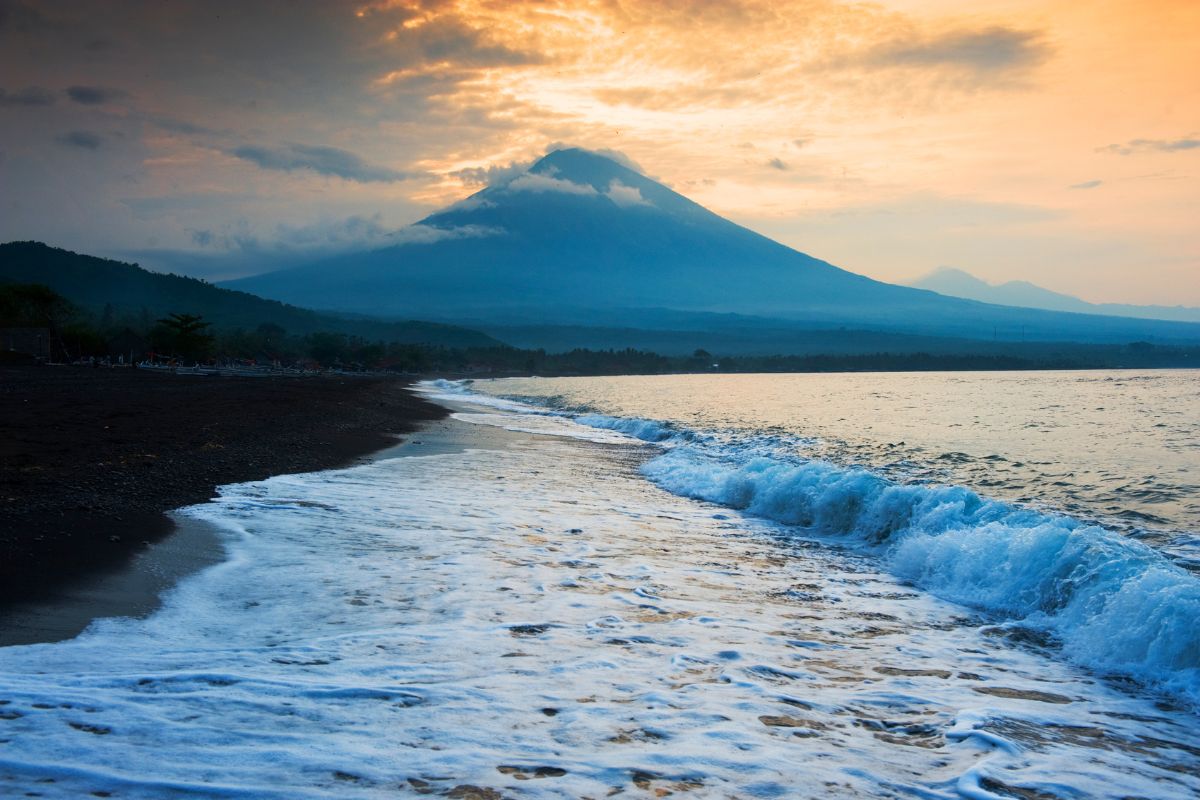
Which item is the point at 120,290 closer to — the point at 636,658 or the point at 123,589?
the point at 123,589

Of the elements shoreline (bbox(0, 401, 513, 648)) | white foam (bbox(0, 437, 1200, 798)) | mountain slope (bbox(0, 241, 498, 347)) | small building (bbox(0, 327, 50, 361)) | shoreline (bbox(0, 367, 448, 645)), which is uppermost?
mountain slope (bbox(0, 241, 498, 347))

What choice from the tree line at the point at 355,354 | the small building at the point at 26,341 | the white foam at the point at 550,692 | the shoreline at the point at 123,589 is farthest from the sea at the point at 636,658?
the tree line at the point at 355,354

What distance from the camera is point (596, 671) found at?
235 inches

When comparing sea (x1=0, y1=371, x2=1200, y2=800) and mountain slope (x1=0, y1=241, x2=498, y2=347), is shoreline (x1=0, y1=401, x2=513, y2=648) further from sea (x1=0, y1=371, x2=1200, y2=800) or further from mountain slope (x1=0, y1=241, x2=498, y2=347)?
mountain slope (x1=0, y1=241, x2=498, y2=347)

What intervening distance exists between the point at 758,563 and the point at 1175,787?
578 cm

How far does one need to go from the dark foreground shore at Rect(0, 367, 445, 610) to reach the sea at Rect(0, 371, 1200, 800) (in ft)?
3.38

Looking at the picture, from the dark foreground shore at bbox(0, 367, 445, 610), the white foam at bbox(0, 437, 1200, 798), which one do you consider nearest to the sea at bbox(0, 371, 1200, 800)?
the white foam at bbox(0, 437, 1200, 798)

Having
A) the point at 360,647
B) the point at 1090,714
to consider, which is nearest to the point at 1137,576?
the point at 1090,714

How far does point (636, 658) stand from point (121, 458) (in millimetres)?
11701

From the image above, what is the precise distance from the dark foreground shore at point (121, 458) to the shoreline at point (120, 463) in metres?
0.02

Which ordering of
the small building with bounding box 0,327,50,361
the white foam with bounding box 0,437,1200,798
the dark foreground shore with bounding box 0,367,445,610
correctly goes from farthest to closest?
the small building with bounding box 0,327,50,361 < the dark foreground shore with bounding box 0,367,445,610 < the white foam with bounding box 0,437,1200,798

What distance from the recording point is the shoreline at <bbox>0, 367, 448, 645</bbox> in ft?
25.7

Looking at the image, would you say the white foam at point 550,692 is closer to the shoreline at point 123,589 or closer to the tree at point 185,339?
the shoreline at point 123,589

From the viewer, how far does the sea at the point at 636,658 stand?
439cm
